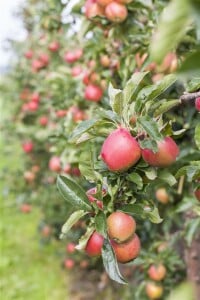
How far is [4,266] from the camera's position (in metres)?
3.82

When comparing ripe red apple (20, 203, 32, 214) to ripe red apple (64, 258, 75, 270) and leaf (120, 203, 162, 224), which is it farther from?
leaf (120, 203, 162, 224)

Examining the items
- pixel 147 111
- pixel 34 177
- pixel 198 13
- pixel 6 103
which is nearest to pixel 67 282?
pixel 34 177

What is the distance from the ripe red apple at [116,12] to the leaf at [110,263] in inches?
29.3

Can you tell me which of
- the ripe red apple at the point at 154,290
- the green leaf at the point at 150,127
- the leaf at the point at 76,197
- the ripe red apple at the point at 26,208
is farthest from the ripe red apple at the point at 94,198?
the ripe red apple at the point at 26,208

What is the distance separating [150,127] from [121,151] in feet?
0.20

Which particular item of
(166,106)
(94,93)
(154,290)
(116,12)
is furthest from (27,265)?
(166,106)

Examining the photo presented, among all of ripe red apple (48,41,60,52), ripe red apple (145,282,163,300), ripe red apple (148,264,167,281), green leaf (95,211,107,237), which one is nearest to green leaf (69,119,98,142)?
green leaf (95,211,107,237)

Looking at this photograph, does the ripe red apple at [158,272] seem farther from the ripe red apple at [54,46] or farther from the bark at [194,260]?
the ripe red apple at [54,46]

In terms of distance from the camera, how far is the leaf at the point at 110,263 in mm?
877

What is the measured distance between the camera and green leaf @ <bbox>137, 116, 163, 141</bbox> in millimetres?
867

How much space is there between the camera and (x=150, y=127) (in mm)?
883

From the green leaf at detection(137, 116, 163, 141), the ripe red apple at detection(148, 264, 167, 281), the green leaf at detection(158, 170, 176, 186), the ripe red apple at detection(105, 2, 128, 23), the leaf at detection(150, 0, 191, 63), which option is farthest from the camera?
the ripe red apple at detection(148, 264, 167, 281)

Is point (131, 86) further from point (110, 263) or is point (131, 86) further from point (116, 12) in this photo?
point (116, 12)

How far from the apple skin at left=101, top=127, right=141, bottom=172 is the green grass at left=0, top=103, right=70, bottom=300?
8.31 feet
